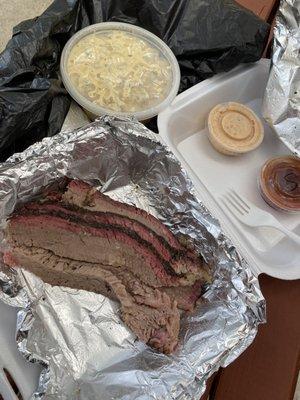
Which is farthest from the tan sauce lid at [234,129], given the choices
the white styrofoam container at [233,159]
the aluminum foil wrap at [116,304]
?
the aluminum foil wrap at [116,304]

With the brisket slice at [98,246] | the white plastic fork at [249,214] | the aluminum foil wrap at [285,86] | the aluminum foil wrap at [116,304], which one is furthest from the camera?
the aluminum foil wrap at [285,86]

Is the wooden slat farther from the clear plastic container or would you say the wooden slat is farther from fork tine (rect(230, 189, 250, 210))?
the clear plastic container

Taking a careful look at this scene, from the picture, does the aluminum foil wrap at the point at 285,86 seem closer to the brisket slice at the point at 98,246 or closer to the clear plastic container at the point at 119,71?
the clear plastic container at the point at 119,71

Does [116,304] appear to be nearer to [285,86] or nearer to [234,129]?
[234,129]

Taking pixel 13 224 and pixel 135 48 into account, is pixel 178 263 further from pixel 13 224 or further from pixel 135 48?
pixel 135 48

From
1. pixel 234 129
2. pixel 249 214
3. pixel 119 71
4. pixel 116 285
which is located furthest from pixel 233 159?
pixel 116 285

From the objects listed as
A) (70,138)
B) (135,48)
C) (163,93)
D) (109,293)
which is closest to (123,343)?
(109,293)

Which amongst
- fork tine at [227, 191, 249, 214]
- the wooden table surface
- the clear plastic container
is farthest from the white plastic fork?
the clear plastic container
